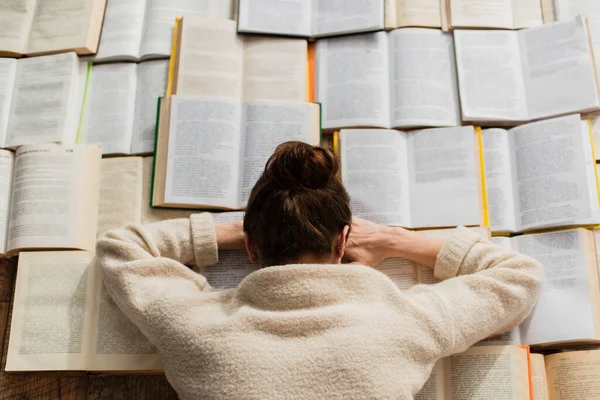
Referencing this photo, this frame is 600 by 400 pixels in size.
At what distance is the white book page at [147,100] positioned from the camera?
125cm

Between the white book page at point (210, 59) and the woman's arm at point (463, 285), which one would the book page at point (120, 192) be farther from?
the woman's arm at point (463, 285)

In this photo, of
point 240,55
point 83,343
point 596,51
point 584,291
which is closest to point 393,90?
point 240,55

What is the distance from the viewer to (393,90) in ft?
4.12

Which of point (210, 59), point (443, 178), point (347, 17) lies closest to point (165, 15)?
point (210, 59)

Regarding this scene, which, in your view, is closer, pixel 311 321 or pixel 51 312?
pixel 311 321

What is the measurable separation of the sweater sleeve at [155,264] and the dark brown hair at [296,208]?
0.17 metres

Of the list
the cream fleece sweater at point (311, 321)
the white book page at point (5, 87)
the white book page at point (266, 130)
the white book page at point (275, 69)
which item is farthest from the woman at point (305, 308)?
the white book page at point (5, 87)

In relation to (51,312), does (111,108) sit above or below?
above

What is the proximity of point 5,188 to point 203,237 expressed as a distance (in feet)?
1.59

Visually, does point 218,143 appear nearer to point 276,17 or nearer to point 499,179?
point 276,17

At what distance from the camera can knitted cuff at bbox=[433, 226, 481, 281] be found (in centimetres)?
103

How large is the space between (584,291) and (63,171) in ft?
3.49

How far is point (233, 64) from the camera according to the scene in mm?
1278

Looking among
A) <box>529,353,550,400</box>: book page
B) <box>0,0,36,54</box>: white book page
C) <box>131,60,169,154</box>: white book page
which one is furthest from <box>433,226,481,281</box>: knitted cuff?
<box>0,0,36,54</box>: white book page
